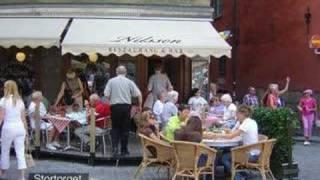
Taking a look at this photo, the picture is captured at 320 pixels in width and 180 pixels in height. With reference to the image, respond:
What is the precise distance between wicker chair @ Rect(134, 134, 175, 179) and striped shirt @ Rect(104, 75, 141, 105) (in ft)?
7.85

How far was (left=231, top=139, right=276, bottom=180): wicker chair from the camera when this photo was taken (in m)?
11.1

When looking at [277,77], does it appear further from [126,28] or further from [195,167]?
[195,167]

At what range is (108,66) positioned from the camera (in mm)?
18328

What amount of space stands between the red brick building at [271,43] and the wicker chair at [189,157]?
13493 millimetres

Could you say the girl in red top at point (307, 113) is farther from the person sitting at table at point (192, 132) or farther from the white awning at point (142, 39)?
the person sitting at table at point (192, 132)

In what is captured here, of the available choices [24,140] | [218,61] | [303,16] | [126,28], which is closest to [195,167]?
[24,140]

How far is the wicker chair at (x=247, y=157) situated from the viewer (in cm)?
1110

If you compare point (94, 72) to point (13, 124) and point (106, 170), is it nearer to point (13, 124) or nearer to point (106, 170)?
point (106, 170)

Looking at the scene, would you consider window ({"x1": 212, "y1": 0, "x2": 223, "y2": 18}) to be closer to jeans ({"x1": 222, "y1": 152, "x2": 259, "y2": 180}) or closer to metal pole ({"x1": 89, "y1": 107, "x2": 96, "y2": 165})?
metal pole ({"x1": 89, "y1": 107, "x2": 96, "y2": 165})

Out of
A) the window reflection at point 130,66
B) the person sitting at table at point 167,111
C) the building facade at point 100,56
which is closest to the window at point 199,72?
the building facade at point 100,56

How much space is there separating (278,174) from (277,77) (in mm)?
14170

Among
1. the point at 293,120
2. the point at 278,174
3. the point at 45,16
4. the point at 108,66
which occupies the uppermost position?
the point at 45,16

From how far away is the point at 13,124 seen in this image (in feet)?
37.2

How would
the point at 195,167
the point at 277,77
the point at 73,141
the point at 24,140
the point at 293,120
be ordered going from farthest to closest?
the point at 277,77 → the point at 73,141 → the point at 293,120 → the point at 24,140 → the point at 195,167
